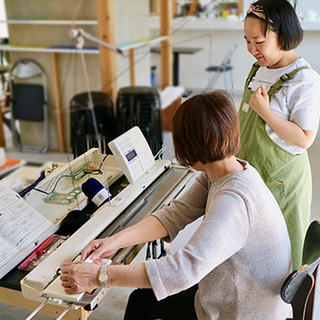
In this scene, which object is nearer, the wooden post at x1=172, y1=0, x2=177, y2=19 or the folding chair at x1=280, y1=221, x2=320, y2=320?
the folding chair at x1=280, y1=221, x2=320, y2=320

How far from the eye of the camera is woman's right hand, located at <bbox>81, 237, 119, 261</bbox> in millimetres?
1111

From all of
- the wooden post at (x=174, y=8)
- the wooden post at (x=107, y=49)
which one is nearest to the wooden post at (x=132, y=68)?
the wooden post at (x=107, y=49)

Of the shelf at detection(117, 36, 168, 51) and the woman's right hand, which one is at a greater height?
the shelf at detection(117, 36, 168, 51)

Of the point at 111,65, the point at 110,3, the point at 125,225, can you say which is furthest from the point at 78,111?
the point at 125,225

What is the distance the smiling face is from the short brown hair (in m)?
0.44

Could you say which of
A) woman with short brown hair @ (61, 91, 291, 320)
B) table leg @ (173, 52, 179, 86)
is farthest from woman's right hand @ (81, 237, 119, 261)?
table leg @ (173, 52, 179, 86)

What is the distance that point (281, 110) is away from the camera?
1468 mm

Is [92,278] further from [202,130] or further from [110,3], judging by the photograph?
[110,3]

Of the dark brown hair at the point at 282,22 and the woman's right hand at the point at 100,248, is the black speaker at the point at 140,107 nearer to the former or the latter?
the dark brown hair at the point at 282,22

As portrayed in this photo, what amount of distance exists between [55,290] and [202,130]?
54 centimetres

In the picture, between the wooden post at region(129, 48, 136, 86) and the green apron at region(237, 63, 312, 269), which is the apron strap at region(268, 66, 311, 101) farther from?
the wooden post at region(129, 48, 136, 86)

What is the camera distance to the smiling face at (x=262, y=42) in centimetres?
139

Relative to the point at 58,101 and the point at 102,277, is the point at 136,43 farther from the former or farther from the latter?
the point at 102,277

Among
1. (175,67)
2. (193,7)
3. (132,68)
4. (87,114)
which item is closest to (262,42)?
(87,114)
